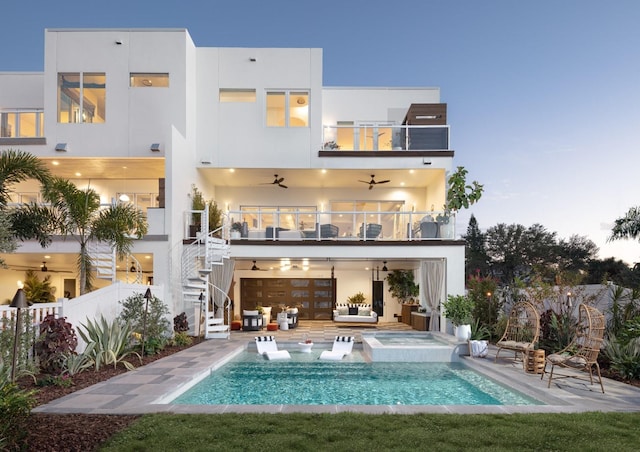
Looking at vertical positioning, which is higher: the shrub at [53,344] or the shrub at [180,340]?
the shrub at [53,344]

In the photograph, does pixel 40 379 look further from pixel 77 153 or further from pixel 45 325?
pixel 77 153

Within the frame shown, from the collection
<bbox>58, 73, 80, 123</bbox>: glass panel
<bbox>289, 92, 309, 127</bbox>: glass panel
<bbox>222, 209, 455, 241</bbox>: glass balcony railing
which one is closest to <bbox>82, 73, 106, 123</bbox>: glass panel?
<bbox>58, 73, 80, 123</bbox>: glass panel

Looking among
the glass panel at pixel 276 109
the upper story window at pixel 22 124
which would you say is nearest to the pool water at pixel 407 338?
the glass panel at pixel 276 109

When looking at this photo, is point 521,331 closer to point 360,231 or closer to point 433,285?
point 433,285

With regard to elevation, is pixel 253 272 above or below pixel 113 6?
below

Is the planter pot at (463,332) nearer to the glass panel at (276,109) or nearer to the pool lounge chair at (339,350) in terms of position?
the pool lounge chair at (339,350)

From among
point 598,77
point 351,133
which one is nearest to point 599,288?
point 351,133

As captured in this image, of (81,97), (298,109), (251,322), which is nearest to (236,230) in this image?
(251,322)

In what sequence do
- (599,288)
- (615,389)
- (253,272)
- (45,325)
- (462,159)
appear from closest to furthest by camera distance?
(615,389)
(45,325)
(599,288)
(253,272)
(462,159)

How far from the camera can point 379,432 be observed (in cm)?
509

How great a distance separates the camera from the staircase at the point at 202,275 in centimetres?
1395

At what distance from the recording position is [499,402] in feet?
24.6

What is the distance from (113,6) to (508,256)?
36.5 meters

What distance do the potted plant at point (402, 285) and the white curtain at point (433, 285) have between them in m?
2.12
